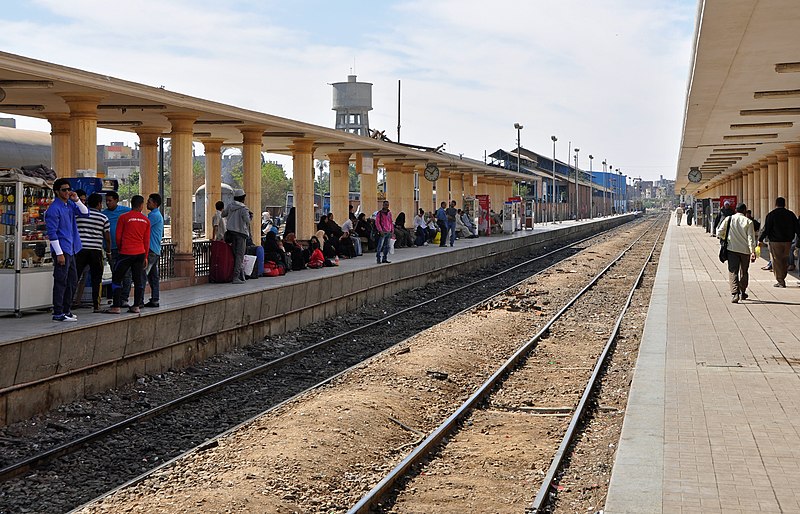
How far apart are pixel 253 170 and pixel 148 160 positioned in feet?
7.70

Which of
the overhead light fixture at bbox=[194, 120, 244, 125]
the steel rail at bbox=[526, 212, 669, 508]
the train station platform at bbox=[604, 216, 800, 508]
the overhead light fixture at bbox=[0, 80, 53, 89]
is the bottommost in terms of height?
the steel rail at bbox=[526, 212, 669, 508]

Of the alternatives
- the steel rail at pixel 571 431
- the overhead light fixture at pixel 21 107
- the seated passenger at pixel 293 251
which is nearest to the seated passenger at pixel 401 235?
the seated passenger at pixel 293 251

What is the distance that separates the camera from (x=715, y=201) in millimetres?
57344

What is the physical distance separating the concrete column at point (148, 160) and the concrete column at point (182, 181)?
329cm

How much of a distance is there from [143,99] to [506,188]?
4527 centimetres

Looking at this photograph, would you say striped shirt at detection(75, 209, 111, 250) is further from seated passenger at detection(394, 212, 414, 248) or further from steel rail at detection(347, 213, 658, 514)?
seated passenger at detection(394, 212, 414, 248)

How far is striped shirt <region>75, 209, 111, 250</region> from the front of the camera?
12312mm

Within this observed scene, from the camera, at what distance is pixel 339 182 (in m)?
29.1

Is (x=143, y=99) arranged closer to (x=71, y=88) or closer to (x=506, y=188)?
(x=71, y=88)

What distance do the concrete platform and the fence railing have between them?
0.52 metres

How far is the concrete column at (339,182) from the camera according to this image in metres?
29.0

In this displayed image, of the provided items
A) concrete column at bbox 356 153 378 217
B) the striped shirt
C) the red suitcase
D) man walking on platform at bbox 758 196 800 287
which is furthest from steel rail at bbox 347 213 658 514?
concrete column at bbox 356 153 378 217

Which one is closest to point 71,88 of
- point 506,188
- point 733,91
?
point 733,91

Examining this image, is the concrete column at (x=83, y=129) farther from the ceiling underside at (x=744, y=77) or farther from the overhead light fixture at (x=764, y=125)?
the overhead light fixture at (x=764, y=125)
